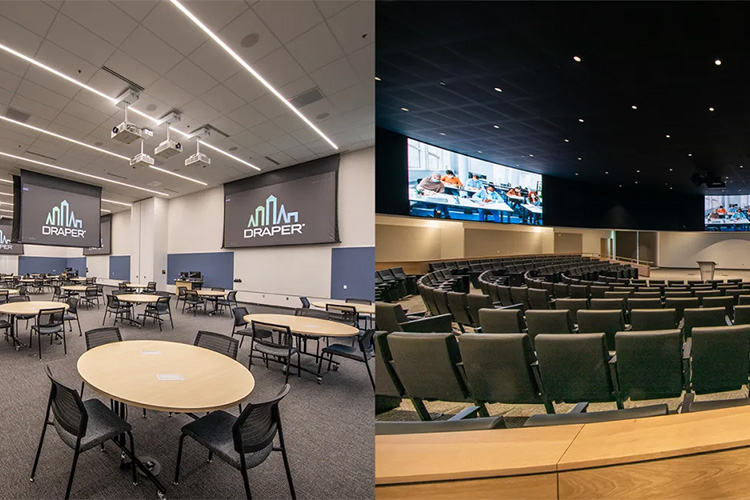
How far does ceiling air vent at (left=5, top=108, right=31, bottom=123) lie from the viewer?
6426 mm

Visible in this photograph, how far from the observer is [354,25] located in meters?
4.35

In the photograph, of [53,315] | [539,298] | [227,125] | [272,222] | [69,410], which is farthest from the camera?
[272,222]

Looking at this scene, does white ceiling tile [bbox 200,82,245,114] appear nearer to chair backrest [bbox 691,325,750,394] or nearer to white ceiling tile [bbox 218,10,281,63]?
white ceiling tile [bbox 218,10,281,63]

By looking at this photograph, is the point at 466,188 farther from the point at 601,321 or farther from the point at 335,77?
the point at 601,321

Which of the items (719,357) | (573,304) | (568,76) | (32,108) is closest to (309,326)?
(573,304)

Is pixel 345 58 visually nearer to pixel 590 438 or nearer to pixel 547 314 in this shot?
pixel 547 314

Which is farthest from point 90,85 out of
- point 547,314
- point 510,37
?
point 547,314

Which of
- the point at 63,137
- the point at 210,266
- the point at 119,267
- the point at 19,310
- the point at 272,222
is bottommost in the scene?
the point at 19,310

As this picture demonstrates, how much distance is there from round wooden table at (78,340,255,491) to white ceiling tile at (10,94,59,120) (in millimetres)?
4948

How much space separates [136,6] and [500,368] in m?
4.67

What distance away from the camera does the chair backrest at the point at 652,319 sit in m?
3.41

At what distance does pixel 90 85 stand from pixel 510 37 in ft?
19.4

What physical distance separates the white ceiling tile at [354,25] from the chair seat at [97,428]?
402 cm

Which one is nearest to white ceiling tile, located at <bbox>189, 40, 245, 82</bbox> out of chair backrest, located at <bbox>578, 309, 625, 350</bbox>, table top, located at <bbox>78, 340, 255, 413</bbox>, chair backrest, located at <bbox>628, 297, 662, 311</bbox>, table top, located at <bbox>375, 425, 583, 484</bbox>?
table top, located at <bbox>78, 340, 255, 413</bbox>
